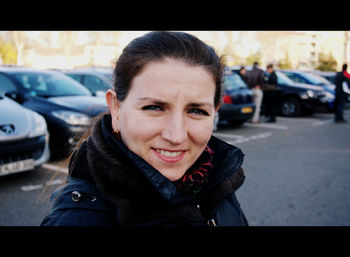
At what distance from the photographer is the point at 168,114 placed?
3.82ft

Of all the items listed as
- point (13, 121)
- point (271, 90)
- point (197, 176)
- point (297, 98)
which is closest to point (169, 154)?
point (197, 176)

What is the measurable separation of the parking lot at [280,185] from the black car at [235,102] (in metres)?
0.72

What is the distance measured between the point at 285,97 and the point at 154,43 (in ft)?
38.9

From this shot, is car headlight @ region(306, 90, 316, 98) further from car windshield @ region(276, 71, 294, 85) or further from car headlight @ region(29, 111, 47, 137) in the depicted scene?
car headlight @ region(29, 111, 47, 137)

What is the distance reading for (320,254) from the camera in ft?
2.92

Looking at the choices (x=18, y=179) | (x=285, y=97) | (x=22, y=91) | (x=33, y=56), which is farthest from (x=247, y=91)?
(x=33, y=56)

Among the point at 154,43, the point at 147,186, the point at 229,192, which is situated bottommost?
the point at 229,192

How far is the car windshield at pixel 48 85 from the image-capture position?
6.19m

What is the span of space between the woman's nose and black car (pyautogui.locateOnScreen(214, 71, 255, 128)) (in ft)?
25.1

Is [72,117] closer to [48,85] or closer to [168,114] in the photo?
[48,85]

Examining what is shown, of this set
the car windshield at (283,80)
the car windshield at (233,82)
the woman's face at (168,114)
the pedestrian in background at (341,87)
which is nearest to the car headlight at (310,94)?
the car windshield at (283,80)

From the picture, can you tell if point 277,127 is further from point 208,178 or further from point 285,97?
point 208,178

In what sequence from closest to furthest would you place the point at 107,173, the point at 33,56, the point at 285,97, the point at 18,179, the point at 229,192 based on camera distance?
the point at 107,173
the point at 229,192
the point at 18,179
the point at 285,97
the point at 33,56
